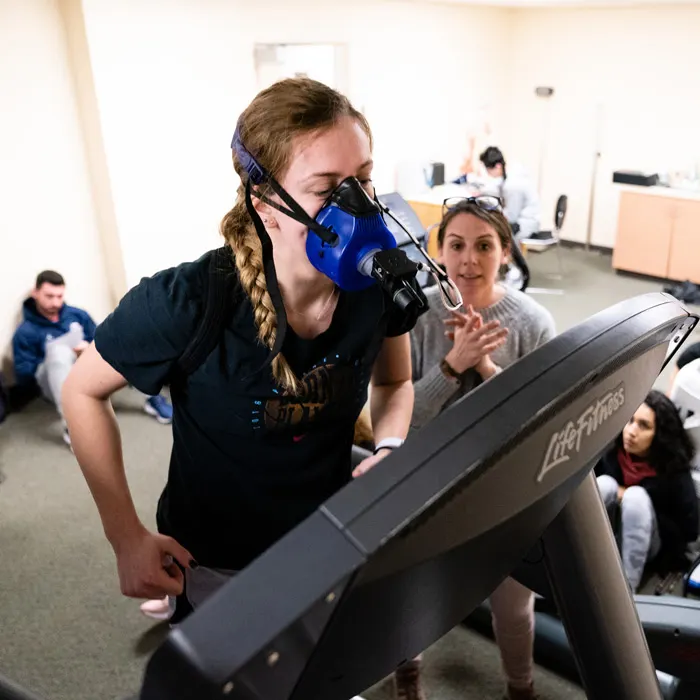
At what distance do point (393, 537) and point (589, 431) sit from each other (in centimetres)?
22

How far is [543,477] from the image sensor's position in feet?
1.61

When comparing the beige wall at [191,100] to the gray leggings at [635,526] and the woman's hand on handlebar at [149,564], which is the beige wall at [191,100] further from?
the woman's hand on handlebar at [149,564]

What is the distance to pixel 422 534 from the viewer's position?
409 millimetres

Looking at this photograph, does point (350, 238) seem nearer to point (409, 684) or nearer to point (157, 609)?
point (409, 684)

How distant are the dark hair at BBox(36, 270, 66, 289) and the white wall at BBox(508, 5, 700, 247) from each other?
5.45 metres

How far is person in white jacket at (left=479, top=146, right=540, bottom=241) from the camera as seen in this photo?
19.2ft

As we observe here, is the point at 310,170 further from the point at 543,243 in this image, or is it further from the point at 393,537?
the point at 543,243

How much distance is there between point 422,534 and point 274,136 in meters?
0.79

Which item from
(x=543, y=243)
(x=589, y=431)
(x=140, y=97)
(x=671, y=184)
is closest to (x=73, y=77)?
(x=140, y=97)

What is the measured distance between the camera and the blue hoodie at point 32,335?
14.3 feet

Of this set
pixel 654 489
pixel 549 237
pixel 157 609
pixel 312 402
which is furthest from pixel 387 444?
pixel 549 237

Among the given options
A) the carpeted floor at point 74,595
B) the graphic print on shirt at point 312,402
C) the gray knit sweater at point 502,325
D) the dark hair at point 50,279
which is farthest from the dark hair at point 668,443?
the dark hair at point 50,279

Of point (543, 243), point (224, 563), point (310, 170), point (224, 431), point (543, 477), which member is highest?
point (310, 170)

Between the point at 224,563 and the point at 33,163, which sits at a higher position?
the point at 33,163
